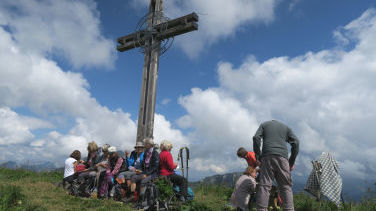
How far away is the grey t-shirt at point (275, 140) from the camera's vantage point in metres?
4.79

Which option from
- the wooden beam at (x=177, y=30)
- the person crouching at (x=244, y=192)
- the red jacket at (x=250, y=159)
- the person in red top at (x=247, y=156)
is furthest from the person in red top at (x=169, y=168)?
the wooden beam at (x=177, y=30)

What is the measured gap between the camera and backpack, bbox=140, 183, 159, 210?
5.63 metres

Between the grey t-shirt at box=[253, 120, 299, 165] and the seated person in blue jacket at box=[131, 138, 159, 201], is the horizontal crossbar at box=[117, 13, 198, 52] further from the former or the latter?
the grey t-shirt at box=[253, 120, 299, 165]

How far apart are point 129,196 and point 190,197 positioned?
1.71m

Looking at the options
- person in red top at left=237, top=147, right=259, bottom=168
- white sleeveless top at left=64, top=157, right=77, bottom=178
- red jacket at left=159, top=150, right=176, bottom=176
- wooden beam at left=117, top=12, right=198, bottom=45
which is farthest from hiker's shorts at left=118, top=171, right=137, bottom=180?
wooden beam at left=117, top=12, right=198, bottom=45

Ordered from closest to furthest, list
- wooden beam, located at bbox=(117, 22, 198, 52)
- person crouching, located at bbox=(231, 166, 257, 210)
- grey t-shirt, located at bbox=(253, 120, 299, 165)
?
grey t-shirt, located at bbox=(253, 120, 299, 165), person crouching, located at bbox=(231, 166, 257, 210), wooden beam, located at bbox=(117, 22, 198, 52)

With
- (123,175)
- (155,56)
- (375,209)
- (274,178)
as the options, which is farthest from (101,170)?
(375,209)

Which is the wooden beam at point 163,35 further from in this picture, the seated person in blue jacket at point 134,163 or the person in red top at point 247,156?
the person in red top at point 247,156

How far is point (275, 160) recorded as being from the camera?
4715 mm

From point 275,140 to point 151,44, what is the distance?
4.98 meters

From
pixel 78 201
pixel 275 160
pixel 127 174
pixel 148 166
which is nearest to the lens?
pixel 275 160

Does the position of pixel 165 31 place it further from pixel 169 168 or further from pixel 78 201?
pixel 78 201

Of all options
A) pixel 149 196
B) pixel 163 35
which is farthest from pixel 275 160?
pixel 163 35

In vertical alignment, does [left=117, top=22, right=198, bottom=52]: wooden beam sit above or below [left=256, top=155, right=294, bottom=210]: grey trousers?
above
